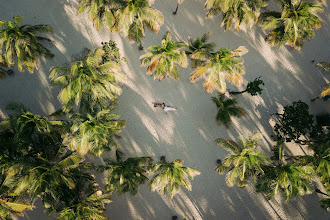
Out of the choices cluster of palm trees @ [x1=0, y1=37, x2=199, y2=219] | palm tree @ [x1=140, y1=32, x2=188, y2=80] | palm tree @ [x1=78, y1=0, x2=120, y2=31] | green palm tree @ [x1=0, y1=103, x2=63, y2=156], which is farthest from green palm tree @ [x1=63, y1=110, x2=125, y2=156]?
palm tree @ [x1=78, y1=0, x2=120, y2=31]

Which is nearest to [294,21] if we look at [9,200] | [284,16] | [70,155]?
[284,16]

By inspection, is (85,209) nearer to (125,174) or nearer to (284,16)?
(125,174)

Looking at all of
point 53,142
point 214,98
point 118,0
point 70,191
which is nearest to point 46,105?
point 53,142

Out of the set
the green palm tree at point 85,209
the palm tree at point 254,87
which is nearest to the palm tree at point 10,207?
the green palm tree at point 85,209

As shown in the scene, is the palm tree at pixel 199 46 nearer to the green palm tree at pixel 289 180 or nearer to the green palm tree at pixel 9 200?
the green palm tree at pixel 289 180

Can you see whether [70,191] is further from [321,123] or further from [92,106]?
[321,123]

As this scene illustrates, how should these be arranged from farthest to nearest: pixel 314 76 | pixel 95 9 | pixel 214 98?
pixel 314 76, pixel 214 98, pixel 95 9
